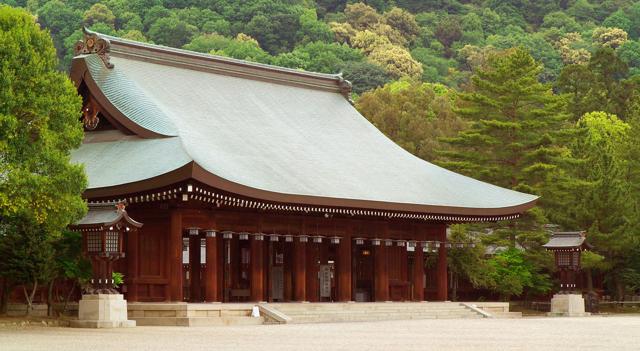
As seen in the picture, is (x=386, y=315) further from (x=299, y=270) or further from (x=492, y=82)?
(x=492, y=82)

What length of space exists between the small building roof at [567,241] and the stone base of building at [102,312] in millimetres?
20496

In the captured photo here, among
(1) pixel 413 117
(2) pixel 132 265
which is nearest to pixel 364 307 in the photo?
(2) pixel 132 265

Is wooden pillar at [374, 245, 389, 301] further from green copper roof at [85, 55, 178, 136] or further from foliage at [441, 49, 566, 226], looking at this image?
foliage at [441, 49, 566, 226]

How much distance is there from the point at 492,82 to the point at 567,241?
479 inches

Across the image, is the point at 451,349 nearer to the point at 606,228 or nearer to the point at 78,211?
the point at 78,211

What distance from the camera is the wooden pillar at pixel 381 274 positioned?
45.0 m

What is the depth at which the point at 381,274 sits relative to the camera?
148ft

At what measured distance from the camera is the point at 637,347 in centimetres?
2552

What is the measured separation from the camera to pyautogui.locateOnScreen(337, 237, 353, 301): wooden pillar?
141 feet

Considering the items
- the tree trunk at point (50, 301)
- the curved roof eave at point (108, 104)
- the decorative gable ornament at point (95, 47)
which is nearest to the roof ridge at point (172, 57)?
the decorative gable ornament at point (95, 47)

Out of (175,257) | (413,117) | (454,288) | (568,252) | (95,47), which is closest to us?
(175,257)

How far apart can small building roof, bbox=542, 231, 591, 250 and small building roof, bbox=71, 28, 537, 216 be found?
7.89ft

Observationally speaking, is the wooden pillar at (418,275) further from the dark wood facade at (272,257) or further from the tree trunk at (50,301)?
the tree trunk at (50,301)

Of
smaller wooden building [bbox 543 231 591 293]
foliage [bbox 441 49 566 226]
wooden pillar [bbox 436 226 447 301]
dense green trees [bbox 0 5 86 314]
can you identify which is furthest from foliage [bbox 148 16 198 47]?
dense green trees [bbox 0 5 86 314]
